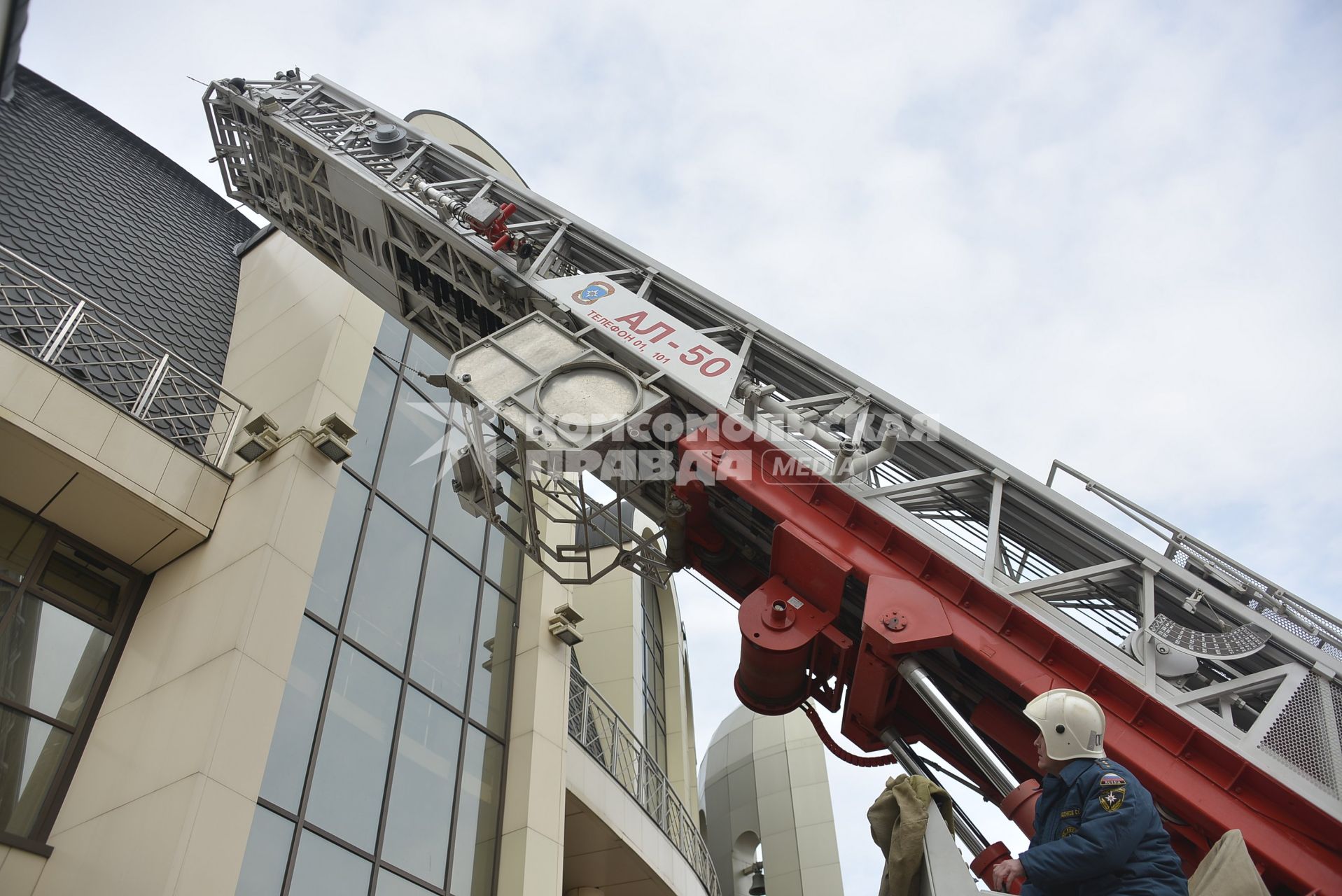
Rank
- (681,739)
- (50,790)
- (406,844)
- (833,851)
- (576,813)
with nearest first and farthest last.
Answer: (50,790), (406,844), (576,813), (681,739), (833,851)

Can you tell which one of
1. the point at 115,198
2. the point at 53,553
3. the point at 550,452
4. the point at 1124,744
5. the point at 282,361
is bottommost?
the point at 1124,744

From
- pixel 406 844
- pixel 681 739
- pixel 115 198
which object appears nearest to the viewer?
pixel 406 844

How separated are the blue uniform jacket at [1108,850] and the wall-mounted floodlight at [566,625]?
10726mm

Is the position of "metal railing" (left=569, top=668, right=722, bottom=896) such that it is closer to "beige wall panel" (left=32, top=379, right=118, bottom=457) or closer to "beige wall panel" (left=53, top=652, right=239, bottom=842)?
"beige wall panel" (left=53, top=652, right=239, bottom=842)

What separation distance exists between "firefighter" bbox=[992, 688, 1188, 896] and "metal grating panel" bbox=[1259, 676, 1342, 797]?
2350mm

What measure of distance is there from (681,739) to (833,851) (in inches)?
326

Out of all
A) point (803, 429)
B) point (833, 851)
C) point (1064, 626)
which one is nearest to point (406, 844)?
point (803, 429)

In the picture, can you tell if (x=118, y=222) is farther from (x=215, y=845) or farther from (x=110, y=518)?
(x=215, y=845)

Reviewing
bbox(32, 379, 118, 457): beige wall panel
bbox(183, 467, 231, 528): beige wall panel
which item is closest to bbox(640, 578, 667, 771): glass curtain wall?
bbox(183, 467, 231, 528): beige wall panel

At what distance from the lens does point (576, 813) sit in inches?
→ 559

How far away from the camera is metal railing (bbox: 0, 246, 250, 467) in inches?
413

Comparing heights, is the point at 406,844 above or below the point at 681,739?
below

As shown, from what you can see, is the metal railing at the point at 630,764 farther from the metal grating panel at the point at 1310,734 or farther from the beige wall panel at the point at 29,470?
the metal grating panel at the point at 1310,734

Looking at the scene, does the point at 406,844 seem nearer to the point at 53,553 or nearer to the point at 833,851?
the point at 53,553
